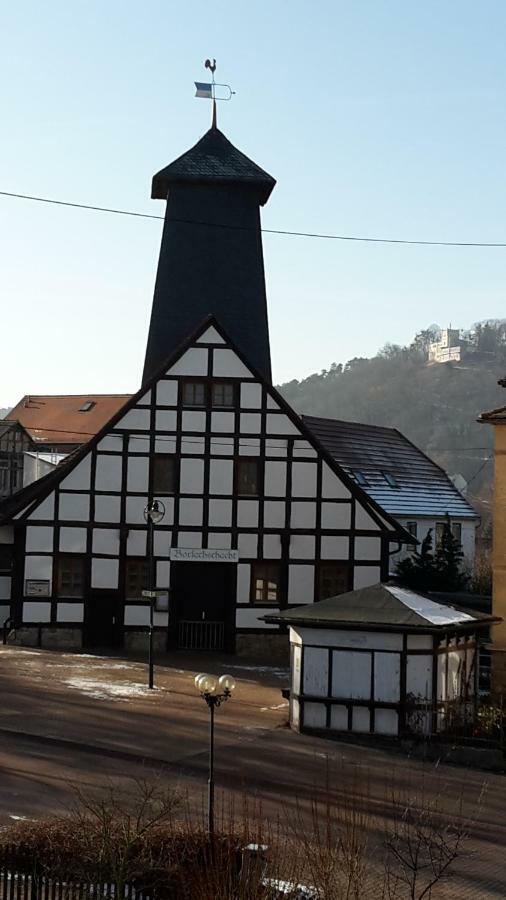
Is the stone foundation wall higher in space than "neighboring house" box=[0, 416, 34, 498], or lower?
lower

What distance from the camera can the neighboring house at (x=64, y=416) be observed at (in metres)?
75.2

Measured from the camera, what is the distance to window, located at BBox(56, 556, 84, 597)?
117ft

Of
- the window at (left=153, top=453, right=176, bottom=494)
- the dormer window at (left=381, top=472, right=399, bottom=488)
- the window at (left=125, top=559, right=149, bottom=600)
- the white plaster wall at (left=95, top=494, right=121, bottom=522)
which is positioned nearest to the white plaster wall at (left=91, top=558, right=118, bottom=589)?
the window at (left=125, top=559, right=149, bottom=600)

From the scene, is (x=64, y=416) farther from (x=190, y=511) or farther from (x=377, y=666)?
(x=377, y=666)

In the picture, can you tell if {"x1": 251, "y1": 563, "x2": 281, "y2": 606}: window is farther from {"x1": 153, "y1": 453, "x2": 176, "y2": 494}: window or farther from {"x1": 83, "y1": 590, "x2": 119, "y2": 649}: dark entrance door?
{"x1": 83, "y1": 590, "x2": 119, "y2": 649}: dark entrance door

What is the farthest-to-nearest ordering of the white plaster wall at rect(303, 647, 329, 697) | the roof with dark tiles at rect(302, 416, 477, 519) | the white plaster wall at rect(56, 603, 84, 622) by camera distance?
the roof with dark tiles at rect(302, 416, 477, 519), the white plaster wall at rect(56, 603, 84, 622), the white plaster wall at rect(303, 647, 329, 697)

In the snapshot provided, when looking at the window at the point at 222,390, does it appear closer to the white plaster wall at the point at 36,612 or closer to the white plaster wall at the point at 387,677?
the white plaster wall at the point at 36,612

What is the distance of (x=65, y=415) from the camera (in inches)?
3083

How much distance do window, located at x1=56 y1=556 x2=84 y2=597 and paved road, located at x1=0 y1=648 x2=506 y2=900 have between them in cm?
630

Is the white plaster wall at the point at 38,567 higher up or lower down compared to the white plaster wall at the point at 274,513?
lower down

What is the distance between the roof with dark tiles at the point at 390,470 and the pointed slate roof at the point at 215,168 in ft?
33.2

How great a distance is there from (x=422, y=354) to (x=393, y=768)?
166 metres

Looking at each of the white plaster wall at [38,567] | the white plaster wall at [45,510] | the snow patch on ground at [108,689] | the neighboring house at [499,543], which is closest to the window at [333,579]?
the white plaster wall at [38,567]

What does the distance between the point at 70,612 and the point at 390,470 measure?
21.2 m
